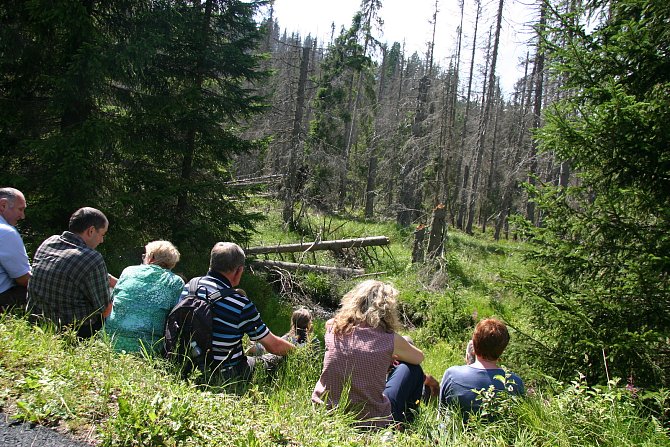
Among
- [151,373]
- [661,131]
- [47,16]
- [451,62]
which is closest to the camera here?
[151,373]

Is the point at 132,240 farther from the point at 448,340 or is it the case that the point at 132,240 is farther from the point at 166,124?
the point at 448,340

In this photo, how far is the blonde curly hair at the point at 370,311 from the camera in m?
3.69

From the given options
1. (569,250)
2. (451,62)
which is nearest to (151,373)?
(569,250)

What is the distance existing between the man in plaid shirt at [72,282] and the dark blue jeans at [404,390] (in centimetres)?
262

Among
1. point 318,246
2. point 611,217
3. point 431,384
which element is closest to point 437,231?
point 318,246

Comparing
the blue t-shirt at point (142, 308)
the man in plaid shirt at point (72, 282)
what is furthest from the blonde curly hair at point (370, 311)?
the man in plaid shirt at point (72, 282)

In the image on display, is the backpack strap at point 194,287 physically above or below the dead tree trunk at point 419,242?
below

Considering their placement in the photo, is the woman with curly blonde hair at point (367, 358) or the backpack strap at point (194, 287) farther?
the backpack strap at point (194, 287)

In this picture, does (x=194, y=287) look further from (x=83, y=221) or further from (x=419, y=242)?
(x=419, y=242)

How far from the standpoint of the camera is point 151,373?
3256 millimetres

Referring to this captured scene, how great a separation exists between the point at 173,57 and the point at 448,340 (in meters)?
8.12

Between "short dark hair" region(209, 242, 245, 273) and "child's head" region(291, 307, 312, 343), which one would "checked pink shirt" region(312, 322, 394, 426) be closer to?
"short dark hair" region(209, 242, 245, 273)

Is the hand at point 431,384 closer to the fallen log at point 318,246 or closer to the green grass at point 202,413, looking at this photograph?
the green grass at point 202,413

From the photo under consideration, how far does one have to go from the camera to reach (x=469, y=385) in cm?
364
